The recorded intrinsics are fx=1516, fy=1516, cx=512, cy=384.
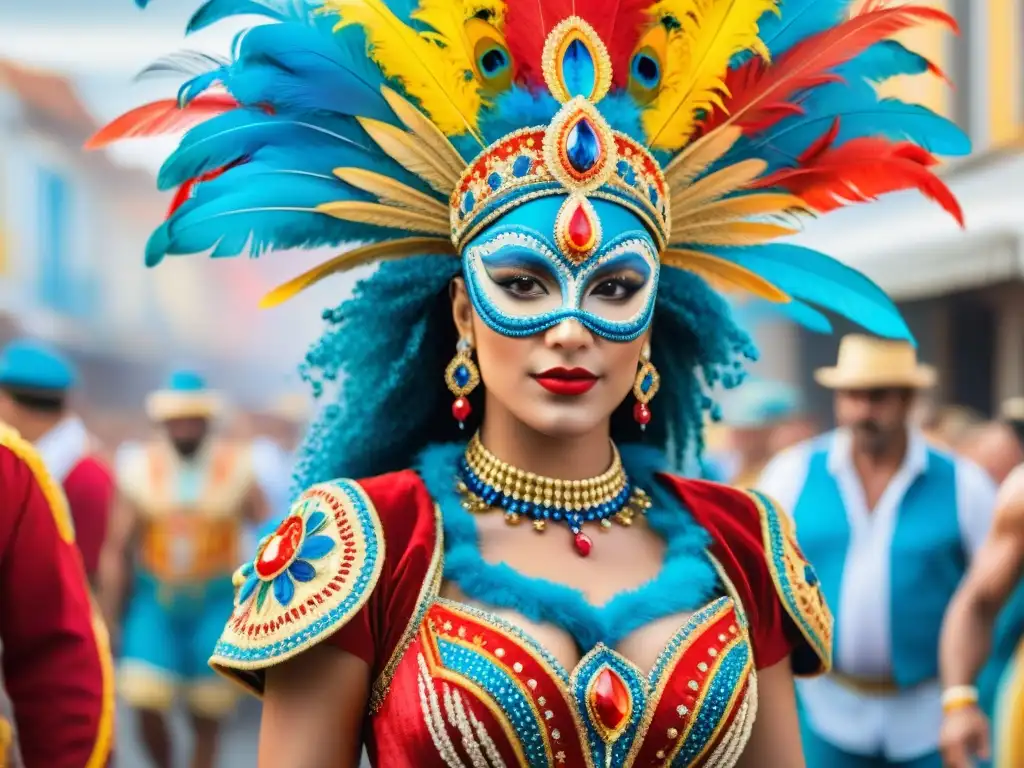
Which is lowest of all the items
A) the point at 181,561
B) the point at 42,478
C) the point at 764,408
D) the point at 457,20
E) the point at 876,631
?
the point at 181,561

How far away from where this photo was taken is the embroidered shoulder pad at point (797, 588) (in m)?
2.99

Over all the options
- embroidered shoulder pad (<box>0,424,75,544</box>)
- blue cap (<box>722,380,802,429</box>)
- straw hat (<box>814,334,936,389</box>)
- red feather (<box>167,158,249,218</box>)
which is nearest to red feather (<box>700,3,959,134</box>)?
red feather (<box>167,158,249,218</box>)

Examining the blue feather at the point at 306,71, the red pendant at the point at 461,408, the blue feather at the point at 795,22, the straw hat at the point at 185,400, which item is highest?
the blue feather at the point at 795,22

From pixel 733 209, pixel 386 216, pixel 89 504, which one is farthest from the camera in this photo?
pixel 89 504

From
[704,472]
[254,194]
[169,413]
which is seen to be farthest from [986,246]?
[254,194]

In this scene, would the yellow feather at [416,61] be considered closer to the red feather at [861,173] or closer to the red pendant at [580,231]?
the red pendant at [580,231]

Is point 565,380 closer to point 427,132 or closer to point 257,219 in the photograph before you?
point 427,132

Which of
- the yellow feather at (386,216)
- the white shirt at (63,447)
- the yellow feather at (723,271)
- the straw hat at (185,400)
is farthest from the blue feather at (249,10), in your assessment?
the straw hat at (185,400)

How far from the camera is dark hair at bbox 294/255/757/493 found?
9.98 feet

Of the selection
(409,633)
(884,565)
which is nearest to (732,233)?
(409,633)

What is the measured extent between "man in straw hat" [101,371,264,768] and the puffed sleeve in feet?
15.2

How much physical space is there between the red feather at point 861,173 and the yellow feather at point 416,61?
2.14ft

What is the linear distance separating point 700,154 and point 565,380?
0.58 metres

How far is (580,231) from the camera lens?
9.00 feet
